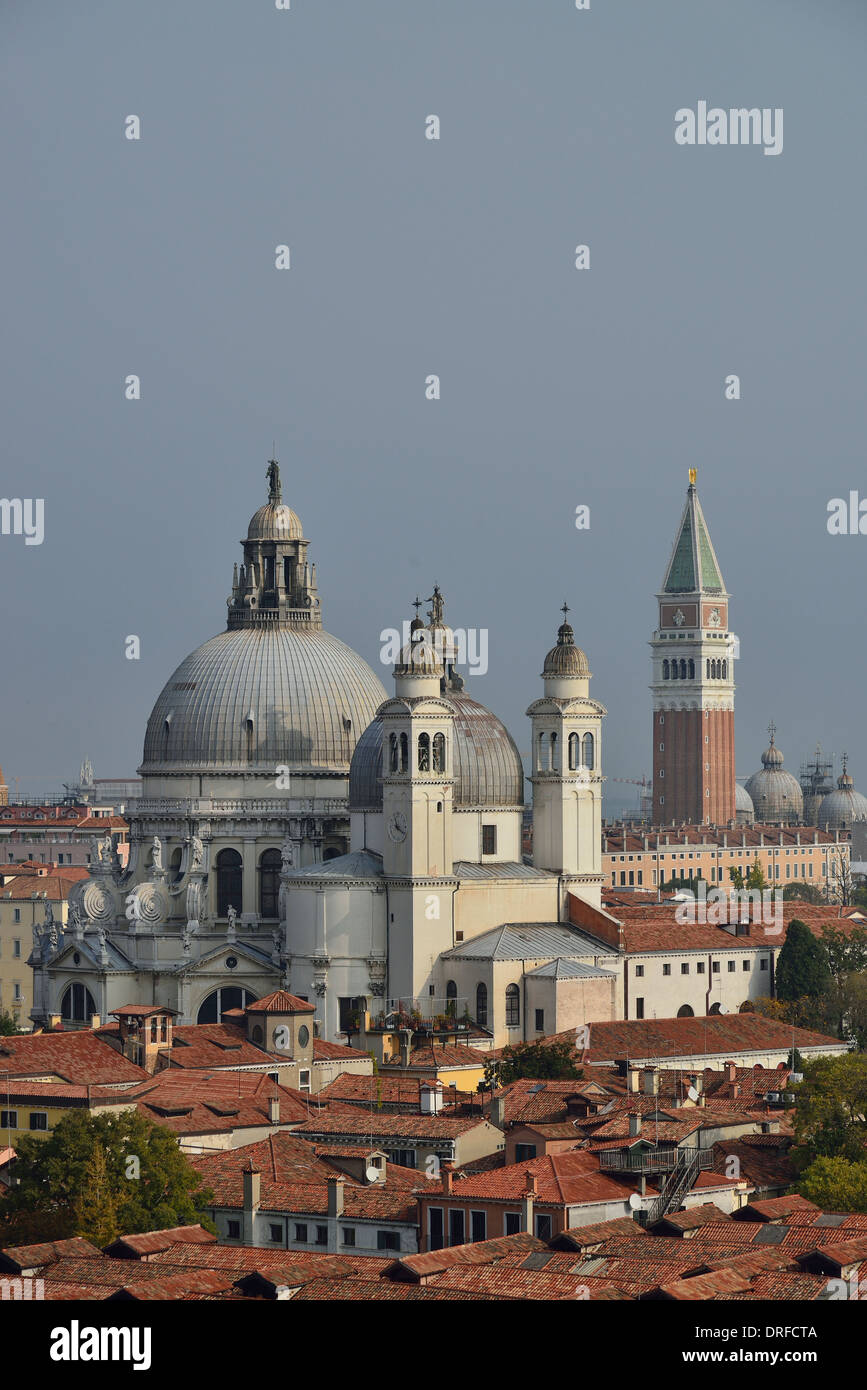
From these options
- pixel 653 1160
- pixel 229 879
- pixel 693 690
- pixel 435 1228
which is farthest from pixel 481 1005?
pixel 693 690

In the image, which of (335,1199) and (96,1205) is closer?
(96,1205)

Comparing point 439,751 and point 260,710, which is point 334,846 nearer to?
point 260,710

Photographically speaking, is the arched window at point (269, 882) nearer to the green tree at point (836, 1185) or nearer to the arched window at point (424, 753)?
the arched window at point (424, 753)

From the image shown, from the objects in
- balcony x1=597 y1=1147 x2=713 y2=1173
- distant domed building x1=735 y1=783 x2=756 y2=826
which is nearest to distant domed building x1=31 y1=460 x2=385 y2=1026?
balcony x1=597 y1=1147 x2=713 y2=1173

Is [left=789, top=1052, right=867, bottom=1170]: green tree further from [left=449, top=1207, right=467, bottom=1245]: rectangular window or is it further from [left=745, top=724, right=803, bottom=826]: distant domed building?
[left=745, top=724, right=803, bottom=826]: distant domed building

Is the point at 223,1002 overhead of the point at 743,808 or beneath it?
beneath
